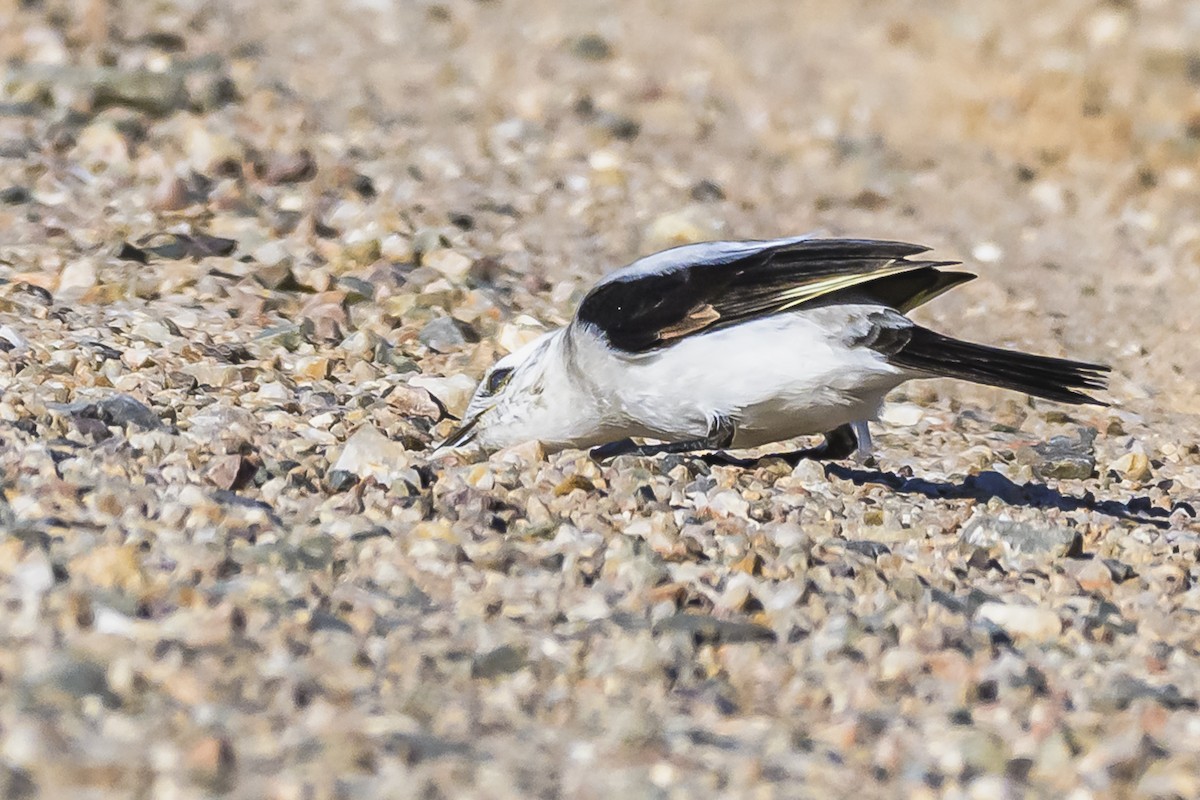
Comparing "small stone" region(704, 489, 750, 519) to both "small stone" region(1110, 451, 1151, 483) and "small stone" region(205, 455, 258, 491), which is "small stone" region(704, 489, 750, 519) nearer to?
"small stone" region(205, 455, 258, 491)

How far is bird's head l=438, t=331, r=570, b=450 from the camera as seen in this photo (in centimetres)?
529

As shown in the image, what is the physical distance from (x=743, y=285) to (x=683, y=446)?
547mm

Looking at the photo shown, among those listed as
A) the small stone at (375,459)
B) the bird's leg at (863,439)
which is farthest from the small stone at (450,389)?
the bird's leg at (863,439)

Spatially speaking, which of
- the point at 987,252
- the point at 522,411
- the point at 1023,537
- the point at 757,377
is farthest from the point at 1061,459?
the point at 987,252

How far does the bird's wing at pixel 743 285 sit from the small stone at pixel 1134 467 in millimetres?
1089

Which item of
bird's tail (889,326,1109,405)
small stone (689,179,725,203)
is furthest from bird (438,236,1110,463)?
small stone (689,179,725,203)

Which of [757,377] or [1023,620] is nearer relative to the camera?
[1023,620]

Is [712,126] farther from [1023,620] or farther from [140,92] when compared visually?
[1023,620]

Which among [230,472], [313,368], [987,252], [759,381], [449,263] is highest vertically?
[759,381]

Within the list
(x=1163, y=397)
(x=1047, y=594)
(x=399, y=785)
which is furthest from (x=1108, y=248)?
(x=399, y=785)

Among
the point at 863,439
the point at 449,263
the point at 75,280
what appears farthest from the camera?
the point at 449,263

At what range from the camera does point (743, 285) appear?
201 inches

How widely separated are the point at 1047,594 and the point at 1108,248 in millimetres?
4791

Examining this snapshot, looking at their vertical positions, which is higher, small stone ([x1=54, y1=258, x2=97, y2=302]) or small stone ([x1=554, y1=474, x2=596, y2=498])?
small stone ([x1=554, y1=474, x2=596, y2=498])
